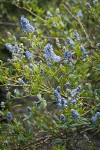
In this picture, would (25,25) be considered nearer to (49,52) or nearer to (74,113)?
(49,52)

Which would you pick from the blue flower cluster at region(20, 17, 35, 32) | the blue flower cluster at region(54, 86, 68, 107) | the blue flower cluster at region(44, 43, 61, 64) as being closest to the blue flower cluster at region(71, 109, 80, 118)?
the blue flower cluster at region(54, 86, 68, 107)

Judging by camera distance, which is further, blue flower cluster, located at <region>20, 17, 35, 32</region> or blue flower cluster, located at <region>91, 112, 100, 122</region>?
blue flower cluster, located at <region>20, 17, 35, 32</region>

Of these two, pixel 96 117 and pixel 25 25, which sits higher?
pixel 25 25

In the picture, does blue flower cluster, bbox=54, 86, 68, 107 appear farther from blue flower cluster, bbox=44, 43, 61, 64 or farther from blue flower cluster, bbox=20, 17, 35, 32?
blue flower cluster, bbox=20, 17, 35, 32

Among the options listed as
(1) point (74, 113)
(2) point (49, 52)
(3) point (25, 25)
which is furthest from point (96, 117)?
(3) point (25, 25)

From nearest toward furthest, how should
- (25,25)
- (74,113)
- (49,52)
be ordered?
(74,113) < (49,52) < (25,25)

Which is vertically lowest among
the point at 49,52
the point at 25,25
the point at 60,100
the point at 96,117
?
the point at 96,117

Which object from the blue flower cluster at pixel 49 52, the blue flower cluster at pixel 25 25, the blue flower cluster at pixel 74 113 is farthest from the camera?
the blue flower cluster at pixel 25 25

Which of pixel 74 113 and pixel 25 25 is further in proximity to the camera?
pixel 25 25

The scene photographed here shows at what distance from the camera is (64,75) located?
7.21ft

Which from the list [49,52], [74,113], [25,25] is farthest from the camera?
[25,25]

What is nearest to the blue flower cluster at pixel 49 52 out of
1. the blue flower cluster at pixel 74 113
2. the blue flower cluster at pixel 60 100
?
the blue flower cluster at pixel 60 100

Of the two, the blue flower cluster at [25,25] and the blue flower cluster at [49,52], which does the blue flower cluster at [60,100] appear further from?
the blue flower cluster at [25,25]

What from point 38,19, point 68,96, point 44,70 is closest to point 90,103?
point 68,96
